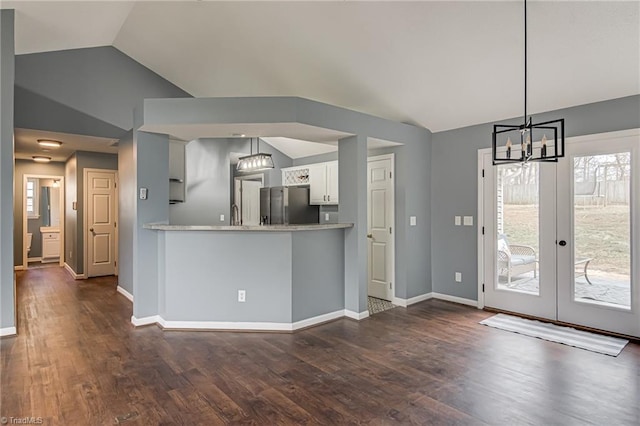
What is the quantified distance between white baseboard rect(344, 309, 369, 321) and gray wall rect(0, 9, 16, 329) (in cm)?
344

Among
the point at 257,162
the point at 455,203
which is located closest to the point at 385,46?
the point at 455,203

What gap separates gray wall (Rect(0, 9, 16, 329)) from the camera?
11.5 feet

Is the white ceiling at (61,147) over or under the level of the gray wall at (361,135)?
over

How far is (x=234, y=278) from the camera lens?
381cm

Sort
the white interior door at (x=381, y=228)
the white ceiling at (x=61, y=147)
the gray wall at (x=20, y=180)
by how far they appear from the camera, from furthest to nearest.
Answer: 1. the gray wall at (x=20, y=180)
2. the white ceiling at (x=61, y=147)
3. the white interior door at (x=381, y=228)

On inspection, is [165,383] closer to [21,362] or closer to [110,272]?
[21,362]

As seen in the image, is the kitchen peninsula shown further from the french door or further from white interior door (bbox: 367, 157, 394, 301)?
the french door

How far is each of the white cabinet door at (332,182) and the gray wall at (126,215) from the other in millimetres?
2956

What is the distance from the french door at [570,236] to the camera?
3.59 meters

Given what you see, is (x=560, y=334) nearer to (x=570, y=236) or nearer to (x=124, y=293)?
(x=570, y=236)

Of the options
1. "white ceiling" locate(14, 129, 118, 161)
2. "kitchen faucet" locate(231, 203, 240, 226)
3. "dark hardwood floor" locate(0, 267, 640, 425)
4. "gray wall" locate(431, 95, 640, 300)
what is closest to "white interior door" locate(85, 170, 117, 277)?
"white ceiling" locate(14, 129, 118, 161)

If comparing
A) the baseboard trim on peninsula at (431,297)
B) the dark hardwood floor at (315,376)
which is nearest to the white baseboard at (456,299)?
the baseboard trim on peninsula at (431,297)

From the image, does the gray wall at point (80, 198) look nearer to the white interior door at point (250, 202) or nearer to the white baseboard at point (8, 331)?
the white interior door at point (250, 202)

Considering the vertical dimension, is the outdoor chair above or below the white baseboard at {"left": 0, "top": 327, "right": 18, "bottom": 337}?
above
